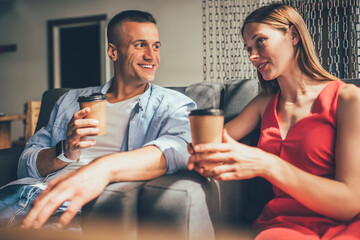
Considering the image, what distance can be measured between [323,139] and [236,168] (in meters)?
0.37

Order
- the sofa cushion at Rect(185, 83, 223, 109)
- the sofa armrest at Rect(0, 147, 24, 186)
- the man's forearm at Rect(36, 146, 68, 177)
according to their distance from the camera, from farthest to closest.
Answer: the sofa cushion at Rect(185, 83, 223, 109) < the sofa armrest at Rect(0, 147, 24, 186) < the man's forearm at Rect(36, 146, 68, 177)

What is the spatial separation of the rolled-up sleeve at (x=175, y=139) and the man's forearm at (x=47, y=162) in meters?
0.42

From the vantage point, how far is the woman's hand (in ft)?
2.94

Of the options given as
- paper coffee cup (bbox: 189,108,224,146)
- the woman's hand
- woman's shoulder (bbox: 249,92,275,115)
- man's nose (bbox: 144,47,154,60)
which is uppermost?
man's nose (bbox: 144,47,154,60)

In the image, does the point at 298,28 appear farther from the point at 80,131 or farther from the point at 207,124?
the point at 80,131

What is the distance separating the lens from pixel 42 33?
6414 mm

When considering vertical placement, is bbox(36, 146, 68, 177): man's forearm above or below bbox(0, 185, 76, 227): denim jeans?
above

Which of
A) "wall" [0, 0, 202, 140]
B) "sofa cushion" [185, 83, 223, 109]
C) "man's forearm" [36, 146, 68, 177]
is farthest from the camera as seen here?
"wall" [0, 0, 202, 140]

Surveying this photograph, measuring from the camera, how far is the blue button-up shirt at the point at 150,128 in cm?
121

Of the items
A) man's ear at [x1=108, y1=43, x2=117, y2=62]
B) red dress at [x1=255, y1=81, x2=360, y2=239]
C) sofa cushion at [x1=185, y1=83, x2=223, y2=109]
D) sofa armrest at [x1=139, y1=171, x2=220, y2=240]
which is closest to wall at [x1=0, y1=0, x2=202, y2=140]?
sofa cushion at [x1=185, y1=83, x2=223, y2=109]

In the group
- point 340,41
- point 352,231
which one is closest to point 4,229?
point 352,231

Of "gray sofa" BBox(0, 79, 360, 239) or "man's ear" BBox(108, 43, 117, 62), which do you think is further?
"man's ear" BBox(108, 43, 117, 62)

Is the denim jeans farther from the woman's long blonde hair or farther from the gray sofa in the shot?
the woman's long blonde hair

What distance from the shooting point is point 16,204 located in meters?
1.20
